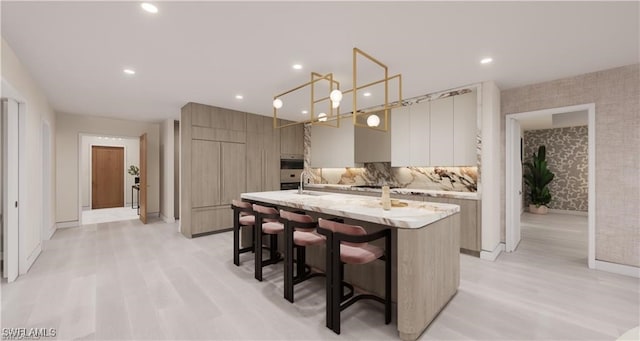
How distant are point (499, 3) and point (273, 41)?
73.6 inches

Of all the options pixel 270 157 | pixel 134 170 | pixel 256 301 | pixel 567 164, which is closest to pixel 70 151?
pixel 134 170

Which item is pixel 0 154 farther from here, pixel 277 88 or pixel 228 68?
pixel 277 88

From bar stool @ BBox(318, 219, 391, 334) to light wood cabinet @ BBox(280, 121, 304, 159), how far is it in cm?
437

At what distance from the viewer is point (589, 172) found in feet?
11.1

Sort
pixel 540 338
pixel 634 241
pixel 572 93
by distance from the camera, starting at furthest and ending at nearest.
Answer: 1. pixel 572 93
2. pixel 634 241
3. pixel 540 338

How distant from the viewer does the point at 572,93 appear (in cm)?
341

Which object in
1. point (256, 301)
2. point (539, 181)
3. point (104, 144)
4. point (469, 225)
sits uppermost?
point (104, 144)

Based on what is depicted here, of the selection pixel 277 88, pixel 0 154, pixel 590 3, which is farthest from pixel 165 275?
pixel 590 3

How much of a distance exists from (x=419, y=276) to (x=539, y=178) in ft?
24.5

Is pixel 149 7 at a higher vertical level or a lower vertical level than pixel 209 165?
higher

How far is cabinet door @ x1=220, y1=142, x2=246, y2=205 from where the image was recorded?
5.17 meters

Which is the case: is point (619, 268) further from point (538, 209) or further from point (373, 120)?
point (538, 209)

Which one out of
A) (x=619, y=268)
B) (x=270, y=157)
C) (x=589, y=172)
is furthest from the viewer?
(x=270, y=157)

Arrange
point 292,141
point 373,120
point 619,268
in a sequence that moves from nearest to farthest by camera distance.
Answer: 1. point 373,120
2. point 619,268
3. point 292,141
